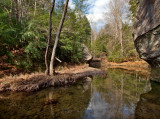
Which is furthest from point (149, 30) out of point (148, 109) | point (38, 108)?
point (38, 108)

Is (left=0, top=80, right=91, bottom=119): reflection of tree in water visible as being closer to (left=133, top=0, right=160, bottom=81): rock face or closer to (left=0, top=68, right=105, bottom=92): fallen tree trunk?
(left=0, top=68, right=105, bottom=92): fallen tree trunk

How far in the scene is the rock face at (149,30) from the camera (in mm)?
5766

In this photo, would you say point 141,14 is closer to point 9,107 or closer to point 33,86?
point 33,86

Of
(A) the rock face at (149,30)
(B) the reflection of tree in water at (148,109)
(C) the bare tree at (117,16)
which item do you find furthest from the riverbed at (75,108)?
(C) the bare tree at (117,16)

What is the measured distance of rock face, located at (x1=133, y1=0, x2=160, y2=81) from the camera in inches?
227

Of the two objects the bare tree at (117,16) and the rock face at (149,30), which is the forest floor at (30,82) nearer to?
the rock face at (149,30)

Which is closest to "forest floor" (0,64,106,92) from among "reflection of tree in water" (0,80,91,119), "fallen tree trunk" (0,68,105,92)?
"fallen tree trunk" (0,68,105,92)

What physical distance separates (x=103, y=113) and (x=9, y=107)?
347cm

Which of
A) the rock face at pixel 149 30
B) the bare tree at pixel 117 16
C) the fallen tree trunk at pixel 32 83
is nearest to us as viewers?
the fallen tree trunk at pixel 32 83

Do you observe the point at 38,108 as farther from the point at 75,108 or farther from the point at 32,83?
the point at 32,83

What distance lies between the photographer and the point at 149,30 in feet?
20.0

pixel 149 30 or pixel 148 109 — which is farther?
pixel 149 30

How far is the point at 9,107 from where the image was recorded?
3.67m

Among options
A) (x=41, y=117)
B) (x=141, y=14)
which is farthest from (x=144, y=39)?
(x=41, y=117)
